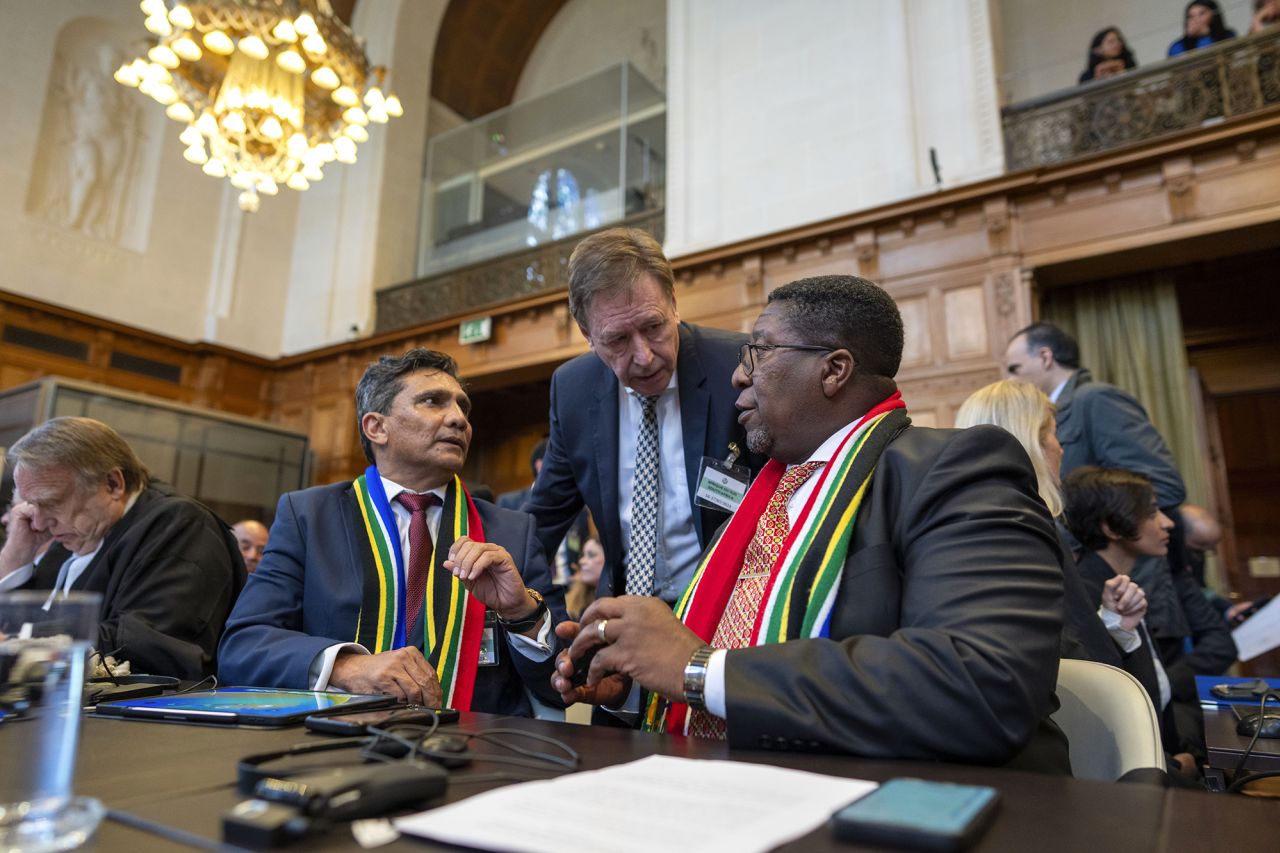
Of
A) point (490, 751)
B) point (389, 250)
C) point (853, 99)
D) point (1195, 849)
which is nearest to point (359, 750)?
point (490, 751)

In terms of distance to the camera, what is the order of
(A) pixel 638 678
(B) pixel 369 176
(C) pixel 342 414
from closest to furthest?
1. (A) pixel 638 678
2. (C) pixel 342 414
3. (B) pixel 369 176

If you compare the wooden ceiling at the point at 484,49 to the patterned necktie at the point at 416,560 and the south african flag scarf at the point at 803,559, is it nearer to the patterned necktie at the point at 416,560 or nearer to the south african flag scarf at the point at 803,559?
the patterned necktie at the point at 416,560

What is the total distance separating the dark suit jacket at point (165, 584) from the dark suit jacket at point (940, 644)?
5.51 feet

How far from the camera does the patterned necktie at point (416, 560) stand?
1.91 meters

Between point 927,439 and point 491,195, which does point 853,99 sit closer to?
point 491,195

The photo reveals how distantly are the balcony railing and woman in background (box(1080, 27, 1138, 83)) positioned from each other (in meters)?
0.29

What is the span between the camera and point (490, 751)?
0.96 meters

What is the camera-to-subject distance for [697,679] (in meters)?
1.09

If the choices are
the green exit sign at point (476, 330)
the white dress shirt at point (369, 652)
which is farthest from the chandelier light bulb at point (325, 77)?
the white dress shirt at point (369, 652)

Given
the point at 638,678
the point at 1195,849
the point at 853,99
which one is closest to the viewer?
the point at 1195,849

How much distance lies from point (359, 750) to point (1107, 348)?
6.36m

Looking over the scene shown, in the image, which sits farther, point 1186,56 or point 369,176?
point 369,176

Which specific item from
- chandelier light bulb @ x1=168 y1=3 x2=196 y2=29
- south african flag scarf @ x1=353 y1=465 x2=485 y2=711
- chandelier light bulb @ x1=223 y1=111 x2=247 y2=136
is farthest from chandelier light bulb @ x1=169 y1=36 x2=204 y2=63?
south african flag scarf @ x1=353 y1=465 x2=485 y2=711

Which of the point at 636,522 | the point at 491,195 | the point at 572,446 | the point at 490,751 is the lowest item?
the point at 490,751
